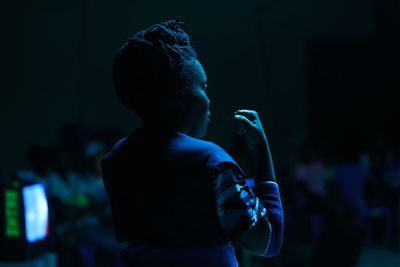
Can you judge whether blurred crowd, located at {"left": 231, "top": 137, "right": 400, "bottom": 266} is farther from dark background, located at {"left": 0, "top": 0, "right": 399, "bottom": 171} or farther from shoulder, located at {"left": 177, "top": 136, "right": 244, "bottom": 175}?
shoulder, located at {"left": 177, "top": 136, "right": 244, "bottom": 175}

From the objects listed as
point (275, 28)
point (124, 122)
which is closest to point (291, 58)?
point (275, 28)

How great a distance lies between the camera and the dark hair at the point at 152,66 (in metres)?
0.94

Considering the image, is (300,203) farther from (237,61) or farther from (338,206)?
(237,61)

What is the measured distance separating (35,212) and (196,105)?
1.42 meters

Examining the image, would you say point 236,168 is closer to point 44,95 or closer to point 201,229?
point 201,229

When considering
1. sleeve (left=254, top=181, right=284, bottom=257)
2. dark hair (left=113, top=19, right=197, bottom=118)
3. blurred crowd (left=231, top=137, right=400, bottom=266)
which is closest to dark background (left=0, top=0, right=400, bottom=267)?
blurred crowd (left=231, top=137, right=400, bottom=266)

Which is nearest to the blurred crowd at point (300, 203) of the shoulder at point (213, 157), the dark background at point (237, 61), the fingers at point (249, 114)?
the dark background at point (237, 61)

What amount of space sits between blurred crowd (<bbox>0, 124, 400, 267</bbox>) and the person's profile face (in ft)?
3.16

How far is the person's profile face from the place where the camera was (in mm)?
967

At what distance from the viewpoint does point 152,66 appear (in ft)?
3.10

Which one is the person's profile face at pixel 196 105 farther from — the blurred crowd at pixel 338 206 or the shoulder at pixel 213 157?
the blurred crowd at pixel 338 206

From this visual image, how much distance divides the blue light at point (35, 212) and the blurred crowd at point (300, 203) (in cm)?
6

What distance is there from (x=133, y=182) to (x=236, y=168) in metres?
0.19

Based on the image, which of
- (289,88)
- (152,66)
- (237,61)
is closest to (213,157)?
(152,66)
